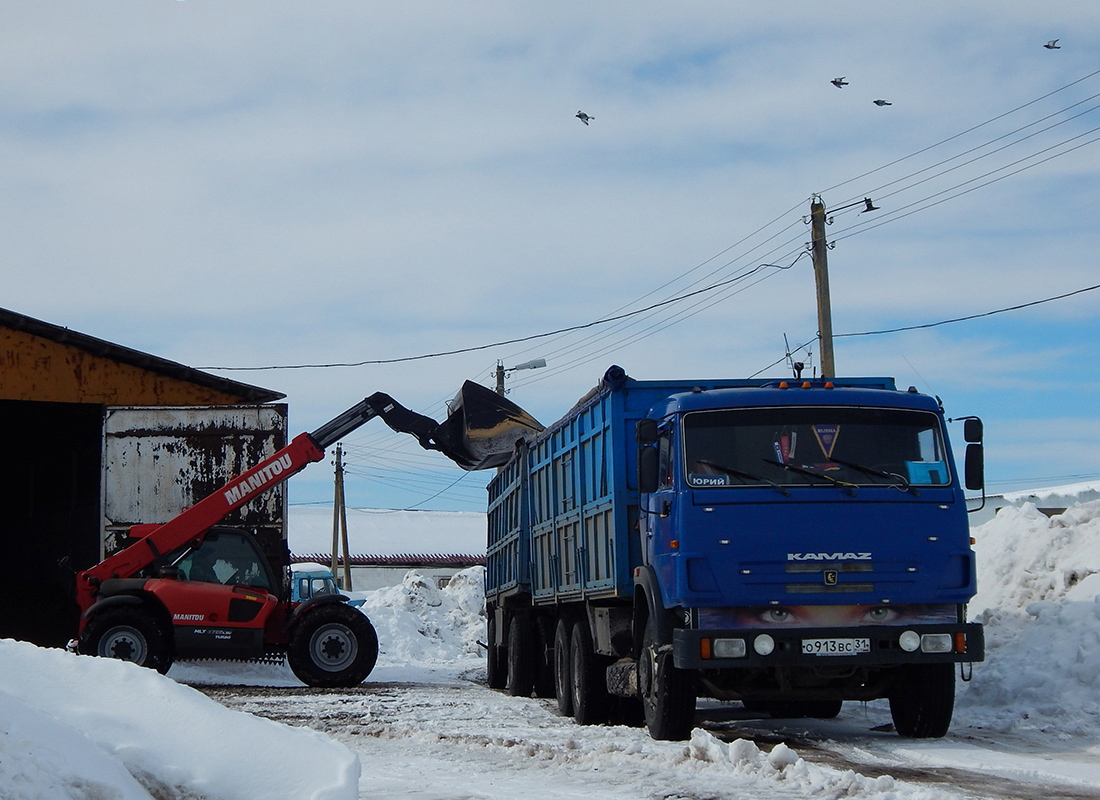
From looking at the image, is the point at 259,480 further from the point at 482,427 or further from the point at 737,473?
the point at 737,473

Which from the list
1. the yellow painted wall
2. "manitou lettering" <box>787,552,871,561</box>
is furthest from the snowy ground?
the yellow painted wall

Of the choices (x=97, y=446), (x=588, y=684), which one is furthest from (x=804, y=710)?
(x=97, y=446)

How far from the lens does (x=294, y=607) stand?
17062 millimetres

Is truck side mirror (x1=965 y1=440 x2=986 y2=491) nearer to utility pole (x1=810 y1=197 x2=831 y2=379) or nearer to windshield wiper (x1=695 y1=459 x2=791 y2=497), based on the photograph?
windshield wiper (x1=695 y1=459 x2=791 y2=497)

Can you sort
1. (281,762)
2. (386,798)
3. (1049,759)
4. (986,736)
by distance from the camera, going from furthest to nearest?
(986,736) < (1049,759) < (386,798) < (281,762)

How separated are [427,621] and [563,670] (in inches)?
672

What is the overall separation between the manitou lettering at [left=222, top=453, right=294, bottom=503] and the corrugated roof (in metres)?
4.65

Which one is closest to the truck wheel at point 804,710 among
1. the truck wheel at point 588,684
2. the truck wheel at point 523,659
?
the truck wheel at point 588,684

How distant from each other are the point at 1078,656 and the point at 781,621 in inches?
159

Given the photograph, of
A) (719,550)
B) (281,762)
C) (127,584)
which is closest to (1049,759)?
(719,550)

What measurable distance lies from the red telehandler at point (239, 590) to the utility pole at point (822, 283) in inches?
240

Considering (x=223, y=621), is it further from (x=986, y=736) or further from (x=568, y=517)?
(x=986, y=736)

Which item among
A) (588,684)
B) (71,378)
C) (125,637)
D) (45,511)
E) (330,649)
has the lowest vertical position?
(588,684)

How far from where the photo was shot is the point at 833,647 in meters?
9.39
